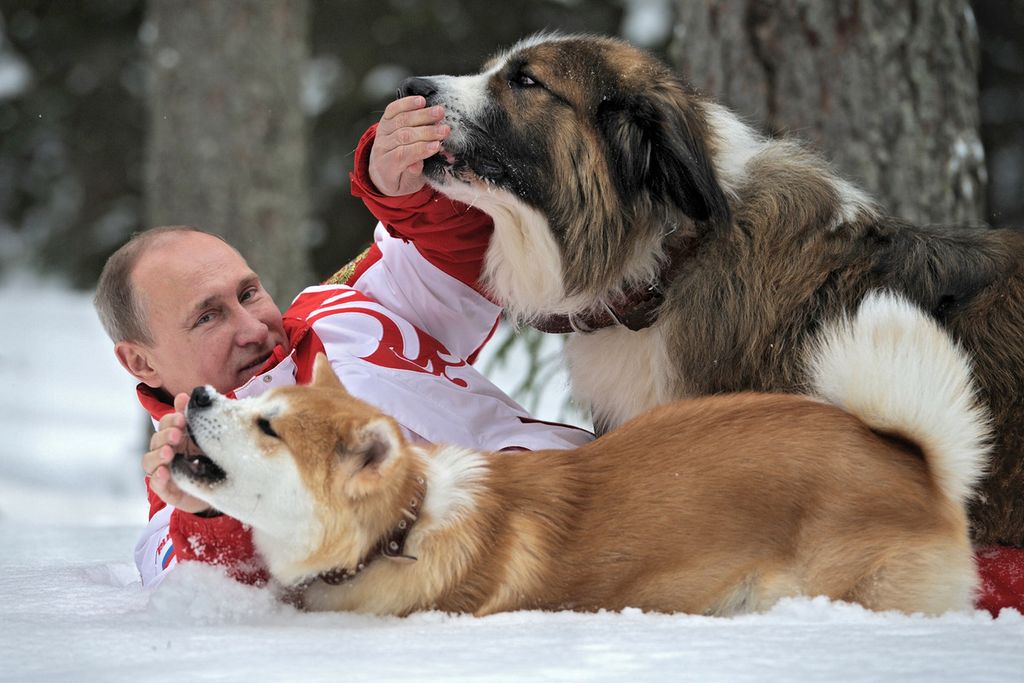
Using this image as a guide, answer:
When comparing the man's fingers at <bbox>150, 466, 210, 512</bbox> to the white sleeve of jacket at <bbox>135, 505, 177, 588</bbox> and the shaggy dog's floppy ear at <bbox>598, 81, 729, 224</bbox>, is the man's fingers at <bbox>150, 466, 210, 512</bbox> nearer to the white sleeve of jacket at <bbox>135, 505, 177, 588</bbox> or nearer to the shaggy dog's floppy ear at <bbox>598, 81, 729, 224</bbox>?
the white sleeve of jacket at <bbox>135, 505, 177, 588</bbox>

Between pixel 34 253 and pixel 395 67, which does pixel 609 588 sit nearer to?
pixel 395 67

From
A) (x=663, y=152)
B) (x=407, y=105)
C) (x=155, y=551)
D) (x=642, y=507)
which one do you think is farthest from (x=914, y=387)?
(x=155, y=551)

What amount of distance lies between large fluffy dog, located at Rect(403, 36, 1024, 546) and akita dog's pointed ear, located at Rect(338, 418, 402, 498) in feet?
3.35

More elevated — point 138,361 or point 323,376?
point 323,376

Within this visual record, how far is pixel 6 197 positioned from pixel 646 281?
1141cm

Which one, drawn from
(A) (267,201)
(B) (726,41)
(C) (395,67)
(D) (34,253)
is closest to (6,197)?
(D) (34,253)

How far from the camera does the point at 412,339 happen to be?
3852 mm

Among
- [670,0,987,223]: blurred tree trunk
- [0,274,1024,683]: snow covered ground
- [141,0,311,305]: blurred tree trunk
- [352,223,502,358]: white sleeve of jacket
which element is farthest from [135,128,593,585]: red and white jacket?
[141,0,311,305]: blurred tree trunk

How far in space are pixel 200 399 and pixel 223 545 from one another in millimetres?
412

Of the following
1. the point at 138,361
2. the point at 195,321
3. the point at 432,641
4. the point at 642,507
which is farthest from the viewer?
the point at 138,361

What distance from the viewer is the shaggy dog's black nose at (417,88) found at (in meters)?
3.48

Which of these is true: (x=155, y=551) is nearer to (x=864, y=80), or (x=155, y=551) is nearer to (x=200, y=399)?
(x=200, y=399)

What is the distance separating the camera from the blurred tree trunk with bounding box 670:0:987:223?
4.79 m

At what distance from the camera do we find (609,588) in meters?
2.81
